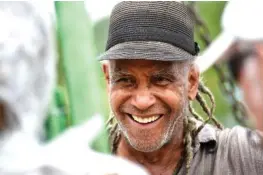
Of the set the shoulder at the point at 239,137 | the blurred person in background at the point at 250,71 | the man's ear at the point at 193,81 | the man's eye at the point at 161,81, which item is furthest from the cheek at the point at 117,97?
the blurred person in background at the point at 250,71

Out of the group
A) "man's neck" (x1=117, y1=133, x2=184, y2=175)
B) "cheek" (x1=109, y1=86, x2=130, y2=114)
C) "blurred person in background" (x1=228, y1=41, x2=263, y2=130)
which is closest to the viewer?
"blurred person in background" (x1=228, y1=41, x2=263, y2=130)

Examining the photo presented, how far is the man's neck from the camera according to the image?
2.32m

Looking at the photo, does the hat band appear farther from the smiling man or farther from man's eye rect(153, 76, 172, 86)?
man's eye rect(153, 76, 172, 86)

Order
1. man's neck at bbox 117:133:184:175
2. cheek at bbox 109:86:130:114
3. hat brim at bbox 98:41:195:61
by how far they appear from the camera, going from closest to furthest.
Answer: hat brim at bbox 98:41:195:61, cheek at bbox 109:86:130:114, man's neck at bbox 117:133:184:175

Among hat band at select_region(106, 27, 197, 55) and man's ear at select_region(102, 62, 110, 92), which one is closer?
hat band at select_region(106, 27, 197, 55)

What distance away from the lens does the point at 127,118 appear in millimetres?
2238

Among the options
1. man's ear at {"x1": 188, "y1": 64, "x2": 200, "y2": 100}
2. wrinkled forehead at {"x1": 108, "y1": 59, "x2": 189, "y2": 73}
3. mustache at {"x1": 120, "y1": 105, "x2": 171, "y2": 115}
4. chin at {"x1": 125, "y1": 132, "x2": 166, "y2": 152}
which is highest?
wrinkled forehead at {"x1": 108, "y1": 59, "x2": 189, "y2": 73}

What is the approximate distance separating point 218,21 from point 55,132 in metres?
1.84

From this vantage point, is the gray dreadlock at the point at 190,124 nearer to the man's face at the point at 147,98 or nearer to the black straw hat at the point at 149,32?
the man's face at the point at 147,98

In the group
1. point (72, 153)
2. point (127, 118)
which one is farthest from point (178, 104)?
point (72, 153)

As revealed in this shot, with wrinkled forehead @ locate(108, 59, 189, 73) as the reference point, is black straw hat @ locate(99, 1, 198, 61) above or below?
above

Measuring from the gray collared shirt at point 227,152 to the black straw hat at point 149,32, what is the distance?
12.3 inches

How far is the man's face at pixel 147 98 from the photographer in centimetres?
218

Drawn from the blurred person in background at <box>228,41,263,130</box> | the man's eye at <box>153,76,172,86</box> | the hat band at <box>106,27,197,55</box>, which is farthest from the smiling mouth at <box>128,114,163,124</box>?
the blurred person in background at <box>228,41,263,130</box>
